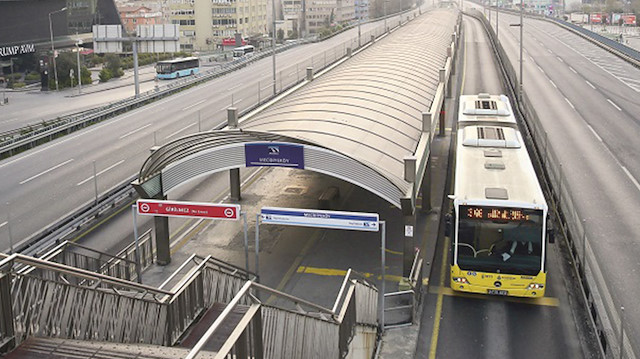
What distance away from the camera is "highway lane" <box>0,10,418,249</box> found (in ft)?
86.6

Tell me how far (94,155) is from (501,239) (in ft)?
78.9

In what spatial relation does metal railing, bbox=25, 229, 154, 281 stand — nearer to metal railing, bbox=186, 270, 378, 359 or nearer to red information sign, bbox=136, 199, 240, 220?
red information sign, bbox=136, 199, 240, 220

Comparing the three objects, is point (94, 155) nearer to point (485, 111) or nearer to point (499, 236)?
point (485, 111)

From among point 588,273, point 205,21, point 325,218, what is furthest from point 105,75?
point 588,273

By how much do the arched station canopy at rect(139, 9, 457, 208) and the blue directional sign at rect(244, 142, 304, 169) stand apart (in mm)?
60

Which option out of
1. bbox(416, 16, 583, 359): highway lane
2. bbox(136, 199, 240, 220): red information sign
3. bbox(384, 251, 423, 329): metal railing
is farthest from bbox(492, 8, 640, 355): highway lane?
bbox(136, 199, 240, 220): red information sign

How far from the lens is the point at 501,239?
17125mm

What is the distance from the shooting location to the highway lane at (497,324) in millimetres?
15625

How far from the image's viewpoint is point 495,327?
16750 mm

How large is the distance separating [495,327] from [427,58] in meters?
25.4

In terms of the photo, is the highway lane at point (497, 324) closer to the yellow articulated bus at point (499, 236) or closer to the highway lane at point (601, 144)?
the yellow articulated bus at point (499, 236)

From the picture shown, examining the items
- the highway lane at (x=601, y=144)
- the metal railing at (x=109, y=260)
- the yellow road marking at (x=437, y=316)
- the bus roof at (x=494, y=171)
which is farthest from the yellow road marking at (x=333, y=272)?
the highway lane at (x=601, y=144)

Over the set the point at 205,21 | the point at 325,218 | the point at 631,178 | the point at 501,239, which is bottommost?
Result: the point at 631,178

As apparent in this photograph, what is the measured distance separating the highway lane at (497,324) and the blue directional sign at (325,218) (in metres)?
2.88
